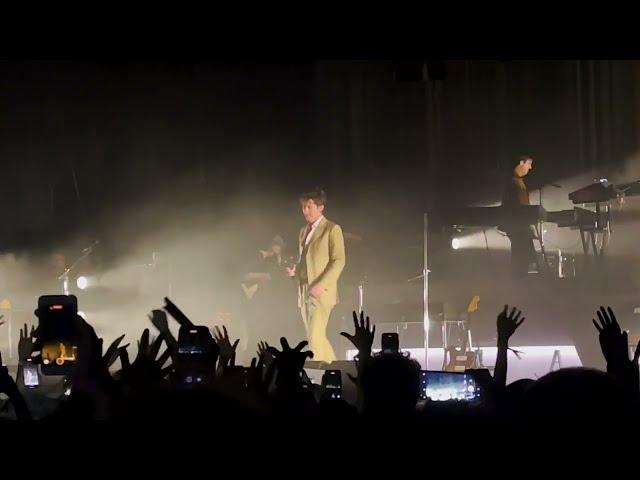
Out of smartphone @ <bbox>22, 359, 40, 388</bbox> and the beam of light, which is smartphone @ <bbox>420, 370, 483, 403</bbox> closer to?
smartphone @ <bbox>22, 359, 40, 388</bbox>

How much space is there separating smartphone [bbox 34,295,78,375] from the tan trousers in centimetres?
432

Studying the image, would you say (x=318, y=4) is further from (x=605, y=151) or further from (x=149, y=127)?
(x=605, y=151)

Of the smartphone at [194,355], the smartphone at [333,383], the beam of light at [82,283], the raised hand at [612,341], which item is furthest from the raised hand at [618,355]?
the beam of light at [82,283]

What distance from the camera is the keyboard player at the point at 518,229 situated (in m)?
7.87

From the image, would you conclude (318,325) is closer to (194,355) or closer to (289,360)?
(194,355)

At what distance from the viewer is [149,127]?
825cm

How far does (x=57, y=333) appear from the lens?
325 centimetres

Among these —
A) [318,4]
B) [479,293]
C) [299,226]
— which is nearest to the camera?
[318,4]

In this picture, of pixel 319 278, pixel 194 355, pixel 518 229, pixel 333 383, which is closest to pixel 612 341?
pixel 194 355

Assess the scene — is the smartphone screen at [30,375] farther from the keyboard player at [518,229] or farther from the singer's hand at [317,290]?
the keyboard player at [518,229]

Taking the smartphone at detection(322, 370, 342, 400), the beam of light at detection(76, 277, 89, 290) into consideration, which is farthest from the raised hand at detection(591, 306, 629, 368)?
the beam of light at detection(76, 277, 89, 290)

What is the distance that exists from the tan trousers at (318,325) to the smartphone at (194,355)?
15.6ft

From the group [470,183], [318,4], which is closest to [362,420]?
[318,4]

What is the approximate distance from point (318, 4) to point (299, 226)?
561 cm
